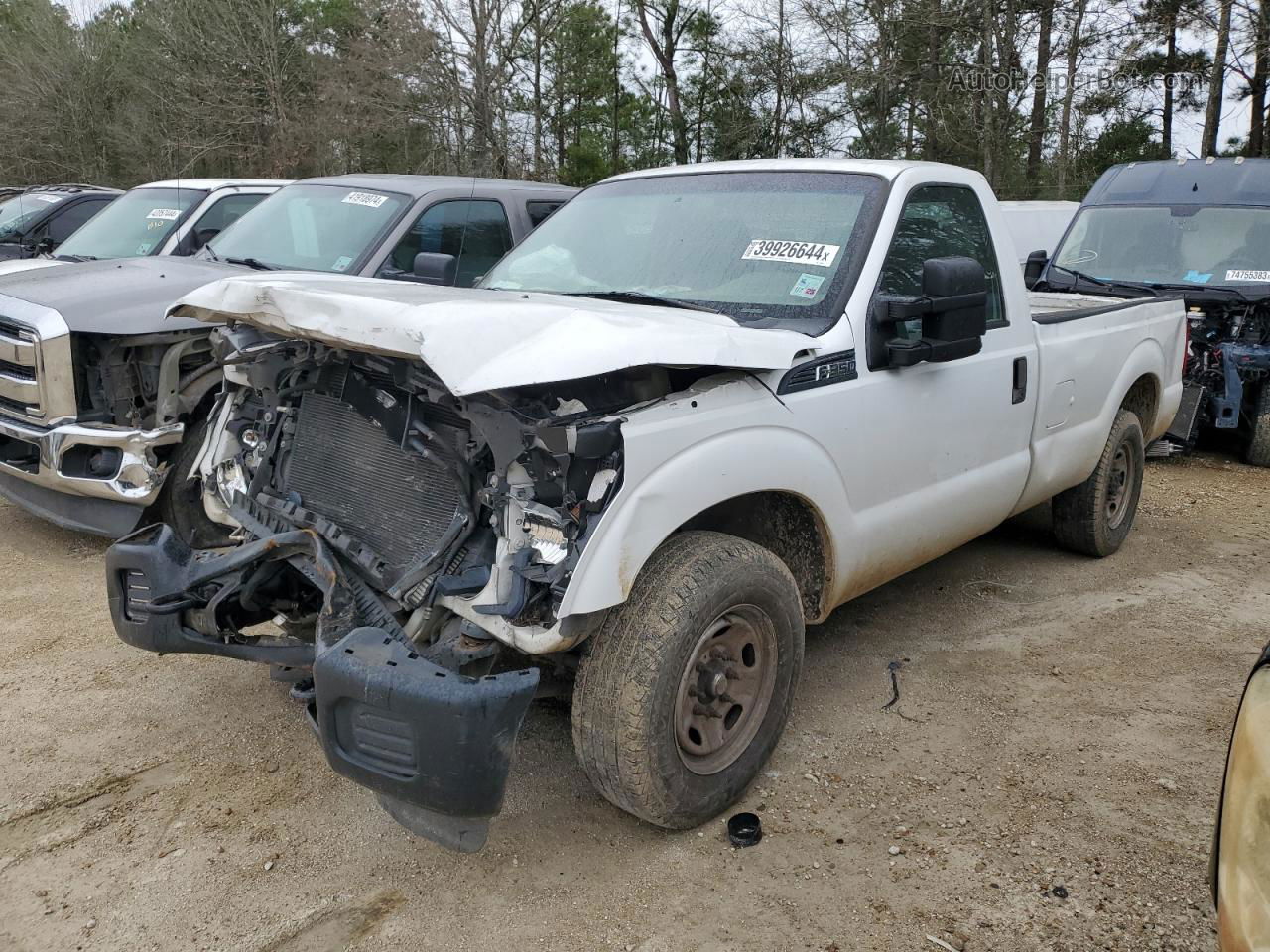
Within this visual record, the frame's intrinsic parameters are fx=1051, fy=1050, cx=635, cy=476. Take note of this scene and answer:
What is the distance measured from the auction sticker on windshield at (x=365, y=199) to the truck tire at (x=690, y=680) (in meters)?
4.32

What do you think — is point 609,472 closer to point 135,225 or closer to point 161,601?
point 161,601

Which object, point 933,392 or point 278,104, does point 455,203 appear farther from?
point 278,104

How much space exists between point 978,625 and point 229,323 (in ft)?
11.2

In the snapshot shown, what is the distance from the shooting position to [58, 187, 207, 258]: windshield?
7953mm

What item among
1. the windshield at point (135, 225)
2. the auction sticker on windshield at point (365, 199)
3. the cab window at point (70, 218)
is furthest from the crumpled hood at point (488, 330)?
the cab window at point (70, 218)

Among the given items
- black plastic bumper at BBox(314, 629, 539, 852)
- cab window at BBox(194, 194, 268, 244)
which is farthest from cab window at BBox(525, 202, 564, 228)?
black plastic bumper at BBox(314, 629, 539, 852)

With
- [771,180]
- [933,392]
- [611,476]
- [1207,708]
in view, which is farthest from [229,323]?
[1207,708]

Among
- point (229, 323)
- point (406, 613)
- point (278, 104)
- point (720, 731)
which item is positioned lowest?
point (720, 731)

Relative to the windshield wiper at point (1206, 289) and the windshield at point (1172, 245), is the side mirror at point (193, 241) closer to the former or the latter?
the windshield at point (1172, 245)

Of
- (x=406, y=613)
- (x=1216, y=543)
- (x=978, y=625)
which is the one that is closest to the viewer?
(x=406, y=613)

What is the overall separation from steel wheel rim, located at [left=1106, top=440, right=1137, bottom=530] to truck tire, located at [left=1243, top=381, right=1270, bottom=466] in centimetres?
316

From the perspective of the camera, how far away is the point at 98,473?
16.5 ft

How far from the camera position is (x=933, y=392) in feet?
12.6

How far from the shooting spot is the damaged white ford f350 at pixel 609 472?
2.62m
